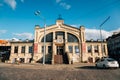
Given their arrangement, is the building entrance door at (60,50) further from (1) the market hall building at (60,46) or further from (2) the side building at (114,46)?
(2) the side building at (114,46)

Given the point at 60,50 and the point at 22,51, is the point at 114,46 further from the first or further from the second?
the point at 22,51

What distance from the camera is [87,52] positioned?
129ft

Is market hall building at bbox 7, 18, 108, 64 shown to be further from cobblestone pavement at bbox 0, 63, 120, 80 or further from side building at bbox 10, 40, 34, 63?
cobblestone pavement at bbox 0, 63, 120, 80

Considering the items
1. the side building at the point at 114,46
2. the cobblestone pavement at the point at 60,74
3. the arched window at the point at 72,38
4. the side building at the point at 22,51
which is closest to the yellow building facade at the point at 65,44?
the arched window at the point at 72,38

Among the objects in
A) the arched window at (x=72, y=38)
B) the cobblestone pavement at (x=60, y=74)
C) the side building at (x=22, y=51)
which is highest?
the arched window at (x=72, y=38)

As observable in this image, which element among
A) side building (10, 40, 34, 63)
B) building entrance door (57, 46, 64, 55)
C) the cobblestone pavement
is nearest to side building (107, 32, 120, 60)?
building entrance door (57, 46, 64, 55)

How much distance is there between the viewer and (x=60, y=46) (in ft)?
130

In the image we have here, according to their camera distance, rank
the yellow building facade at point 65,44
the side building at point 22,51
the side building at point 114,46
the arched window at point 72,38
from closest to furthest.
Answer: the yellow building facade at point 65,44
the side building at point 22,51
the arched window at point 72,38
the side building at point 114,46

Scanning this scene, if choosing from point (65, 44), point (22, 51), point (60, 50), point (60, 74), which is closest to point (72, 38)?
point (65, 44)

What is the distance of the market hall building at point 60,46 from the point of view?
38250 mm

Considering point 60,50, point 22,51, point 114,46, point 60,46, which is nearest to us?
point 60,50

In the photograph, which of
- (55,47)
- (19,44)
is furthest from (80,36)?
(19,44)

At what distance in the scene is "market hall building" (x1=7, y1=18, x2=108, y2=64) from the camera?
1506 inches

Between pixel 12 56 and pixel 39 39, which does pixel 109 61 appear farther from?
pixel 12 56
